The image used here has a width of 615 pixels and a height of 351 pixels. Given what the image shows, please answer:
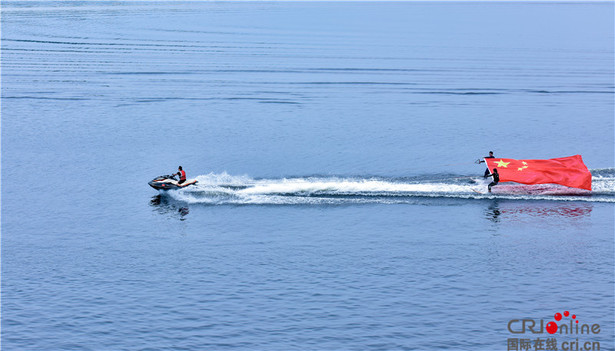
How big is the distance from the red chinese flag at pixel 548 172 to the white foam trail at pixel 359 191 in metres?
1.83

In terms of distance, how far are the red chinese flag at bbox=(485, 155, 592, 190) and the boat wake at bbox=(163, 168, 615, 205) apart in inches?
72.2

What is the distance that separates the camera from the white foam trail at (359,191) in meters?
77.9

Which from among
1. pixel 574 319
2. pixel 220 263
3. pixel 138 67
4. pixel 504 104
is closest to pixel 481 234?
pixel 574 319

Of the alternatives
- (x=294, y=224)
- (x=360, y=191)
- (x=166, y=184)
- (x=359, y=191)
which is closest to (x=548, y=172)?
(x=360, y=191)

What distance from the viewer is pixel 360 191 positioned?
3135 inches

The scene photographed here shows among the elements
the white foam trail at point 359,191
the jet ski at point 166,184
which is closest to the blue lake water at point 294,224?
the white foam trail at point 359,191

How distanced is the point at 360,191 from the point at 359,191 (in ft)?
0.36

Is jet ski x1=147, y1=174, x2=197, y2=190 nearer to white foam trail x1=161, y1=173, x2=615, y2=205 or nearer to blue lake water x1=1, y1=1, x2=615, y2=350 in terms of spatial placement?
white foam trail x1=161, y1=173, x2=615, y2=205

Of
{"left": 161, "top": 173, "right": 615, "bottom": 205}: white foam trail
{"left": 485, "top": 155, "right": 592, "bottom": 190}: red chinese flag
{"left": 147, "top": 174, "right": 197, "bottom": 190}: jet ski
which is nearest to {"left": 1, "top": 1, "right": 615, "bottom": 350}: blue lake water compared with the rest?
{"left": 161, "top": 173, "right": 615, "bottom": 205}: white foam trail

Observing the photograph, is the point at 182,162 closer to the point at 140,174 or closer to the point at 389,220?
the point at 140,174

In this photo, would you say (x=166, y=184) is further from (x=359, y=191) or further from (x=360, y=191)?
(x=360, y=191)

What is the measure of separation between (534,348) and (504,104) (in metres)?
88.9

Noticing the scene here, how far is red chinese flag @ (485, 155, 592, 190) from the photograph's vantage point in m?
77.7

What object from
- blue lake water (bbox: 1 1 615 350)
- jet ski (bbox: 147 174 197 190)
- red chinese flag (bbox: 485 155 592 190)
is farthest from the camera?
jet ski (bbox: 147 174 197 190)
